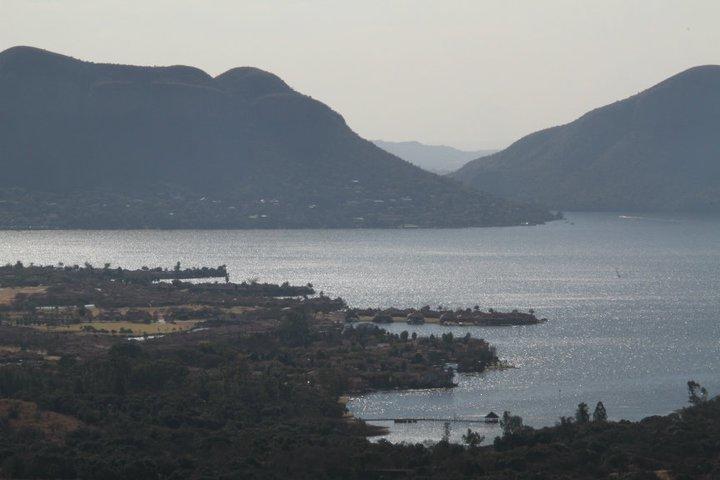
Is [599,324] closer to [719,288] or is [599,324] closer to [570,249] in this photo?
[719,288]

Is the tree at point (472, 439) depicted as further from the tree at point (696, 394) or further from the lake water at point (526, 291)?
the tree at point (696, 394)

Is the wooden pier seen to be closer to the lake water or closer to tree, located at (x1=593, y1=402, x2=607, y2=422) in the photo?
the lake water

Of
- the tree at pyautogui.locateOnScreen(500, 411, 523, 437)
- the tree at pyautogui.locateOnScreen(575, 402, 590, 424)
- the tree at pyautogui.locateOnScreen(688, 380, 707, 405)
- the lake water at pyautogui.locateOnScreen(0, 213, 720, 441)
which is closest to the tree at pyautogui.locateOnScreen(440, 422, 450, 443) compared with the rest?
the lake water at pyautogui.locateOnScreen(0, 213, 720, 441)

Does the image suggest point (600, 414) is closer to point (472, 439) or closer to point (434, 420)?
point (472, 439)

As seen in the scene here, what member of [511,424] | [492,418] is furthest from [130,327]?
[511,424]

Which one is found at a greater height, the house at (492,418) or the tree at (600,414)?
the tree at (600,414)

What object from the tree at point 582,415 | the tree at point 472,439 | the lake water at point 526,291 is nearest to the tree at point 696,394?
the lake water at point 526,291
